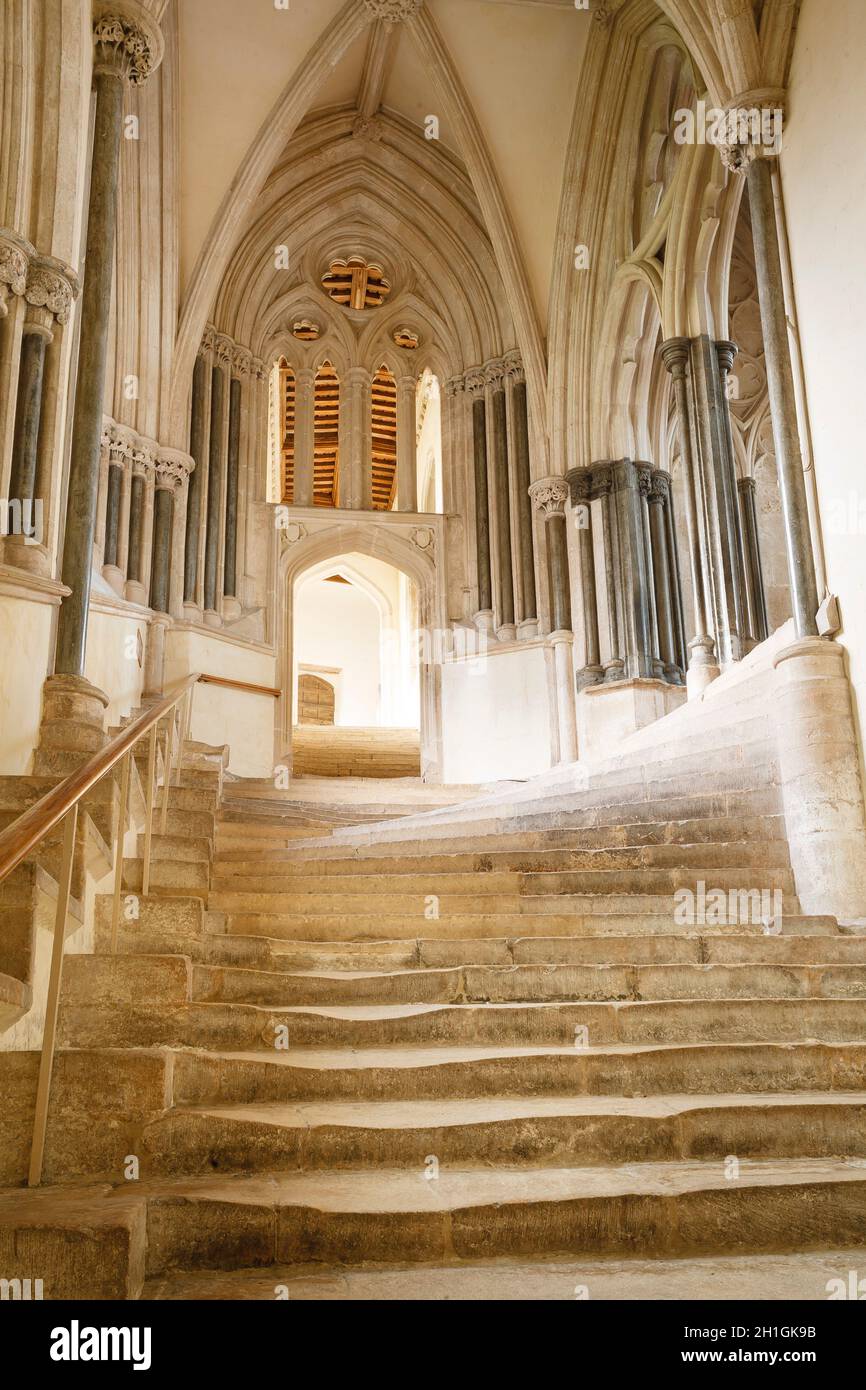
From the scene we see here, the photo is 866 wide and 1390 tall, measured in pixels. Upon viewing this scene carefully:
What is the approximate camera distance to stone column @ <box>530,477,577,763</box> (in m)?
11.4

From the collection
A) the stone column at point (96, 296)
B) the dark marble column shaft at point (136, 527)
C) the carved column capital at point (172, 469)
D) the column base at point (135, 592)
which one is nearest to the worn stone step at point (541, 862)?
the stone column at point (96, 296)

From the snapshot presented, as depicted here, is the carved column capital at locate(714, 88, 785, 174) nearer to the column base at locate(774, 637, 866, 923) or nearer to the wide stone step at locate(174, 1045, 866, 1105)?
the column base at locate(774, 637, 866, 923)

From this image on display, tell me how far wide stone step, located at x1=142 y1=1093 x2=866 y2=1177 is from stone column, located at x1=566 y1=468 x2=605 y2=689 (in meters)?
8.02

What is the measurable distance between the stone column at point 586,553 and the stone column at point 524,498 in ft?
3.18

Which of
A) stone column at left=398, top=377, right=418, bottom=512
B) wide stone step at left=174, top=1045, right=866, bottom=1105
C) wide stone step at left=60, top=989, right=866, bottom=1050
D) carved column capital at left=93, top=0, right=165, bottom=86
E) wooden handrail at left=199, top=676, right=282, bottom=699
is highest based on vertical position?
stone column at left=398, top=377, right=418, bottom=512

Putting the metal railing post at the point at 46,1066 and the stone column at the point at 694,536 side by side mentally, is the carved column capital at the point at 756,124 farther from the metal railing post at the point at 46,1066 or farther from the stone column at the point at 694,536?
the metal railing post at the point at 46,1066

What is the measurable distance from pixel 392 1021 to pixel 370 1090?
1.09 ft

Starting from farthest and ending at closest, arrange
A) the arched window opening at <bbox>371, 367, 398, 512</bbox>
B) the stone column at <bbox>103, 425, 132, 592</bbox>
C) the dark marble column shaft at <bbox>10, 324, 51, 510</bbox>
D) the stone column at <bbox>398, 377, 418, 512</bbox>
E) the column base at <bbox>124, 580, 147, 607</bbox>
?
the arched window opening at <bbox>371, 367, 398, 512</bbox>, the stone column at <bbox>398, 377, 418, 512</bbox>, the column base at <bbox>124, 580, 147, 607</bbox>, the stone column at <bbox>103, 425, 132, 592</bbox>, the dark marble column shaft at <bbox>10, 324, 51, 510</bbox>

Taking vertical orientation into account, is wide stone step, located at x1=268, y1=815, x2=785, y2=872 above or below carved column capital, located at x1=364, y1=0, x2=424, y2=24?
below

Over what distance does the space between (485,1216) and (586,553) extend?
927 cm

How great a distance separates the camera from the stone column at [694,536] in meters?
8.88

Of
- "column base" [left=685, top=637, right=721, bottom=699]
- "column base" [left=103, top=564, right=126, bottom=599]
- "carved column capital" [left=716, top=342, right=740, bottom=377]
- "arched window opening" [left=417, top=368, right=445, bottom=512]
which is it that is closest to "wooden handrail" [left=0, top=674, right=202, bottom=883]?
"column base" [left=685, top=637, right=721, bottom=699]

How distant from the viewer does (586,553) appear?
37.0ft
